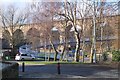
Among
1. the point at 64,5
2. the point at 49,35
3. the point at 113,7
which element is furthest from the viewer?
the point at 49,35

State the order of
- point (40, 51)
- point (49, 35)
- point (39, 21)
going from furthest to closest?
point (40, 51)
point (49, 35)
point (39, 21)

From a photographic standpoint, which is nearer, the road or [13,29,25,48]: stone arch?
the road

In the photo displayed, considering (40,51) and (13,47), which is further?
(40,51)

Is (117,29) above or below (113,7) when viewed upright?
below

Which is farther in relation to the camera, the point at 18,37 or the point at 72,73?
the point at 18,37

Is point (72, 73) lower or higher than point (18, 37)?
lower

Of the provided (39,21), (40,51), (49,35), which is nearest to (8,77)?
(39,21)

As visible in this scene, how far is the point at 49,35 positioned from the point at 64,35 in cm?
261

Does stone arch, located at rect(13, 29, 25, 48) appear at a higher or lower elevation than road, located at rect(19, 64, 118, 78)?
higher

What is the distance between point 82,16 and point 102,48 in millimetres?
12613

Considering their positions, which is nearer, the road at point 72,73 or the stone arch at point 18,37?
the road at point 72,73

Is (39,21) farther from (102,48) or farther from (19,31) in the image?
(19,31)

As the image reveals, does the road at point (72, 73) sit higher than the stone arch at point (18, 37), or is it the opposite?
the stone arch at point (18, 37)

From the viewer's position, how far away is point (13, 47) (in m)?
73.0
